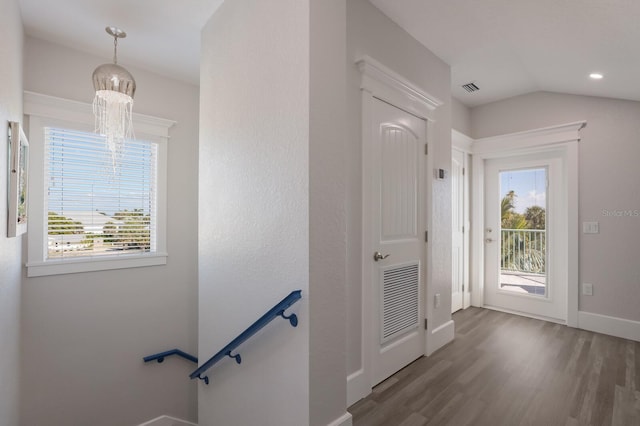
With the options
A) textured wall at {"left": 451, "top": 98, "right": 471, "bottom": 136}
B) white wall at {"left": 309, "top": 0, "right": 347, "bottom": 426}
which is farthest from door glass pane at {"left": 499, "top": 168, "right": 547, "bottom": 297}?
white wall at {"left": 309, "top": 0, "right": 347, "bottom": 426}

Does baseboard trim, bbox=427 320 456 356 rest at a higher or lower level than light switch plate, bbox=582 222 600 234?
lower

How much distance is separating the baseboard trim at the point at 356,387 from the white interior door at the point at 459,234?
90.8 inches

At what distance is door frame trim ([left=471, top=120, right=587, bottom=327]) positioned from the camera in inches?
140

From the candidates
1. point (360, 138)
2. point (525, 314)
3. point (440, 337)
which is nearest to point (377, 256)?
point (360, 138)

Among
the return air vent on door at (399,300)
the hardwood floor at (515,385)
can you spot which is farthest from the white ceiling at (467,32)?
the hardwood floor at (515,385)

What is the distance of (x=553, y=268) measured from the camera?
3.83 metres

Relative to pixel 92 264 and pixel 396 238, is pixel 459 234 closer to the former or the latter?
pixel 396 238

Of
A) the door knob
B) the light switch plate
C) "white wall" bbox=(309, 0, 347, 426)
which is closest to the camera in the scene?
"white wall" bbox=(309, 0, 347, 426)

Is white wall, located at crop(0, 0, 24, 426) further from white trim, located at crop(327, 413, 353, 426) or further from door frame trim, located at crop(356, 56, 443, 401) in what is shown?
door frame trim, located at crop(356, 56, 443, 401)

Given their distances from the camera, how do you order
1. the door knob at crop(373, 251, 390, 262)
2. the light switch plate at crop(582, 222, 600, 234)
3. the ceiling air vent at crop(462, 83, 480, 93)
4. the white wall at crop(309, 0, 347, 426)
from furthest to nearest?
the ceiling air vent at crop(462, 83, 480, 93)
the light switch plate at crop(582, 222, 600, 234)
the door knob at crop(373, 251, 390, 262)
the white wall at crop(309, 0, 347, 426)

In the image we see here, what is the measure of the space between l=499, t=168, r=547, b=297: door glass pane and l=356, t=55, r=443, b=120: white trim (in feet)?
6.50

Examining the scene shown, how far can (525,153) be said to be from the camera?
3.98 meters

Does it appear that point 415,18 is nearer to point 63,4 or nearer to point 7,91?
Result: point 63,4

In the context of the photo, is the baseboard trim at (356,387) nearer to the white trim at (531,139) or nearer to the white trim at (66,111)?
the white trim at (66,111)
